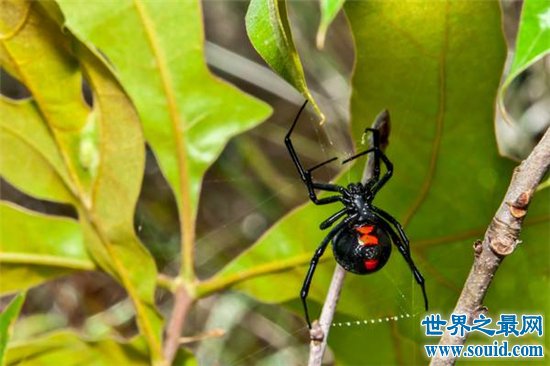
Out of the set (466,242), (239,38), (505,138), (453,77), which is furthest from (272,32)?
(239,38)

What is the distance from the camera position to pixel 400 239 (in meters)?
1.28

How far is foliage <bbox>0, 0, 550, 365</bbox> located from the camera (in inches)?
45.5

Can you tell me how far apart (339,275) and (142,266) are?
14.7 inches

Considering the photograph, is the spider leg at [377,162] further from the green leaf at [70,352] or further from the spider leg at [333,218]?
the green leaf at [70,352]

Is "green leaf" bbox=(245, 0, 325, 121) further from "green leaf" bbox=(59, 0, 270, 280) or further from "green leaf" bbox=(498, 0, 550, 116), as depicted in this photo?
"green leaf" bbox=(59, 0, 270, 280)

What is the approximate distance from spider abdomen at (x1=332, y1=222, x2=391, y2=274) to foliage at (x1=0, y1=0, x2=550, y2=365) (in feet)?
0.24

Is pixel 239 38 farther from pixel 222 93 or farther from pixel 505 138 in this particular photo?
pixel 222 93

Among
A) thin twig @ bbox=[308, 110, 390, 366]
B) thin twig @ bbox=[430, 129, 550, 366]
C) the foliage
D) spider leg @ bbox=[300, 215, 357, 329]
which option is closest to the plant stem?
the foliage

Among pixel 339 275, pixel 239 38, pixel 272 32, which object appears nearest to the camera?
pixel 272 32

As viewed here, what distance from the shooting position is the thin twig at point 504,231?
761mm

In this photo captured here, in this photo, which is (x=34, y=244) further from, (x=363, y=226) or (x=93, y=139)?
(x=363, y=226)

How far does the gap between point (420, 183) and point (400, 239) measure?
0.09 meters

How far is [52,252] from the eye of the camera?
1393mm

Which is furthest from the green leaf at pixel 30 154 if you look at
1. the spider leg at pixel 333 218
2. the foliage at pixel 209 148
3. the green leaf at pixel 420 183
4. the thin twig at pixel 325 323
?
the thin twig at pixel 325 323
